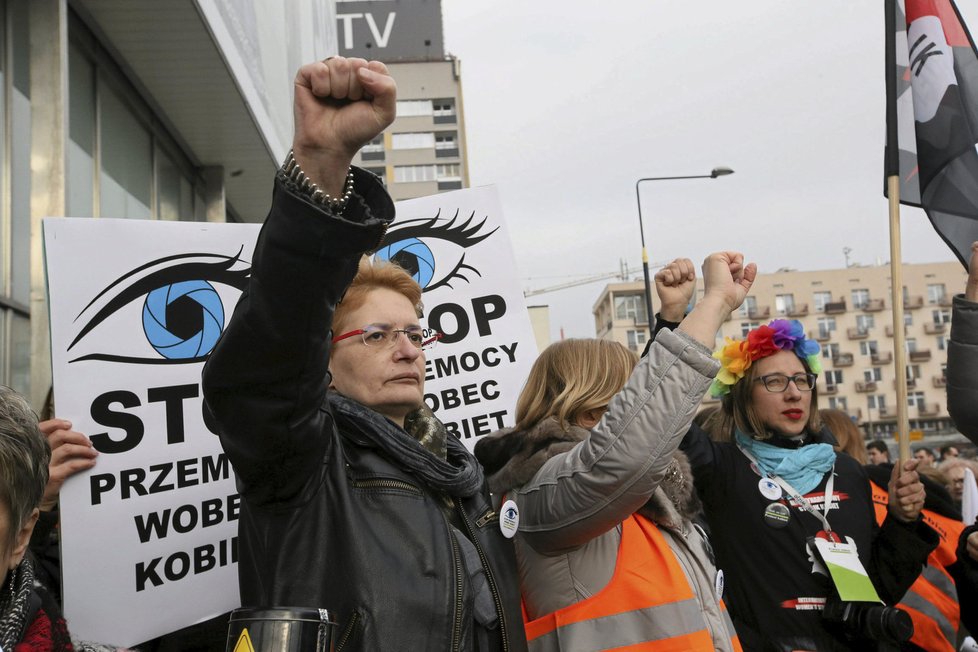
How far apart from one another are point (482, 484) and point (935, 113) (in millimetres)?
2940

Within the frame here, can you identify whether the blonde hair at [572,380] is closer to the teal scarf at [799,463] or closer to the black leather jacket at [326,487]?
the black leather jacket at [326,487]

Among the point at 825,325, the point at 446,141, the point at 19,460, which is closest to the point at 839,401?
the point at 825,325

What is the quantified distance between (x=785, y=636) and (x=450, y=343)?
5.42 feet

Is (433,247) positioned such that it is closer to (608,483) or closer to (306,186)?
(608,483)

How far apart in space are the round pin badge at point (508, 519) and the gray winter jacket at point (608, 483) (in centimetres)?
15

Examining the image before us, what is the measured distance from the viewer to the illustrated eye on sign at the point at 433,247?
3887mm

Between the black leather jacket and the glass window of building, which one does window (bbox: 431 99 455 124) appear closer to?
the glass window of building

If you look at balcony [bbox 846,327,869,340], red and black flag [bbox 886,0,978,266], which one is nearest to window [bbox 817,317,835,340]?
balcony [bbox 846,327,869,340]

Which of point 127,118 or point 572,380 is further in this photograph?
point 127,118

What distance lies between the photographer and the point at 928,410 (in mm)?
92688

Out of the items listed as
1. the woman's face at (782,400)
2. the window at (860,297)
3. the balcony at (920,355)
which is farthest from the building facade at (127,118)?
the window at (860,297)

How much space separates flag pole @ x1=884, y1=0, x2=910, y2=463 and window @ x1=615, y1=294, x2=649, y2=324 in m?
85.3

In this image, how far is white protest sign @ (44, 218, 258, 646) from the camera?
259 cm

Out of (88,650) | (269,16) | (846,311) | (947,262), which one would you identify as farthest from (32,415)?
(947,262)
